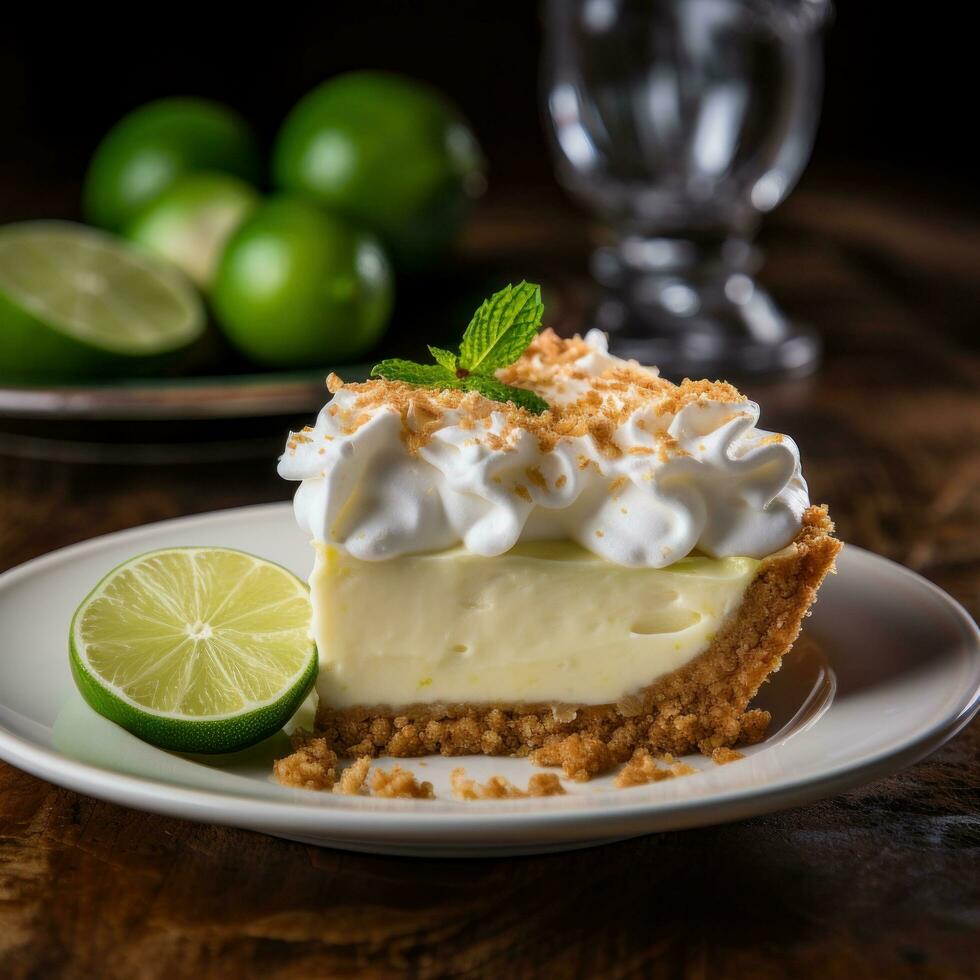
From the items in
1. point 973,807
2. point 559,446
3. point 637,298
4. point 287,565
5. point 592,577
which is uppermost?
point 559,446

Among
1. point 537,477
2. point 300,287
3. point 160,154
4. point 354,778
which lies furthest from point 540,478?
point 160,154

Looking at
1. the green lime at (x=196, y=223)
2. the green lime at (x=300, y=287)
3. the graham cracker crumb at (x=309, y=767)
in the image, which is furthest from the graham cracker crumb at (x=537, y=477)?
the green lime at (x=196, y=223)

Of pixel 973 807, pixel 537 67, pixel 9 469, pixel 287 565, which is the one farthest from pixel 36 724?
pixel 537 67

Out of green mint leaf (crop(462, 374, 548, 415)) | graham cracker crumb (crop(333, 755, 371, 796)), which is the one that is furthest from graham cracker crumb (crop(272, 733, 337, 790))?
green mint leaf (crop(462, 374, 548, 415))

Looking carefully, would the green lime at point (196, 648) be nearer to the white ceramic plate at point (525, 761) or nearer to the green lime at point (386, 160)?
the white ceramic plate at point (525, 761)

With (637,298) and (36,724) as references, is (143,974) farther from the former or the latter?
(637,298)

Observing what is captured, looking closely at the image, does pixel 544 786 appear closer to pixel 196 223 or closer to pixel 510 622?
pixel 510 622

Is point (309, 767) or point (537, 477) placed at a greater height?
point (537, 477)
